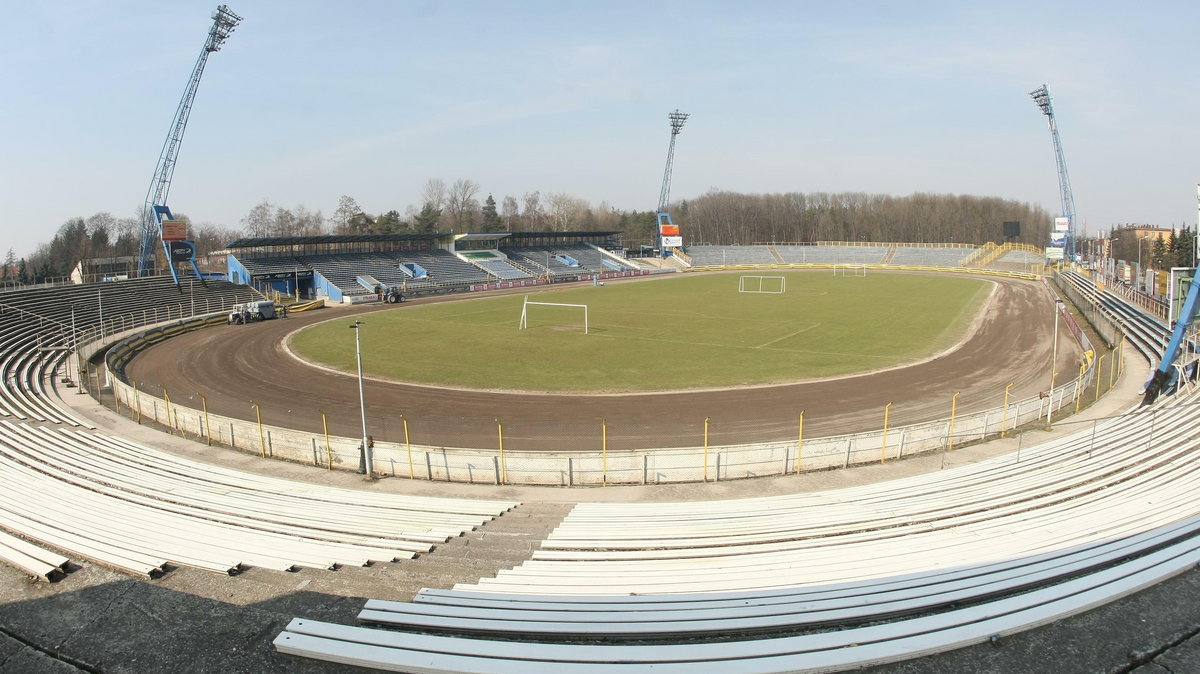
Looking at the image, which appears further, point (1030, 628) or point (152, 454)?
point (152, 454)

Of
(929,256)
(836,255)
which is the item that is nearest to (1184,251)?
(929,256)

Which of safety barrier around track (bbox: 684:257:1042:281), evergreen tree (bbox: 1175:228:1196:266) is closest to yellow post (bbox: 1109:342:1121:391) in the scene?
safety barrier around track (bbox: 684:257:1042:281)

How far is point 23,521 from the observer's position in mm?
12586

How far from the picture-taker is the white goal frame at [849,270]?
110875 mm

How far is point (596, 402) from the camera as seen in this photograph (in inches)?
1203

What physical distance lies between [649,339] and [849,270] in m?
83.2

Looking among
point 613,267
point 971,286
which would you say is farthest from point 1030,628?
point 613,267

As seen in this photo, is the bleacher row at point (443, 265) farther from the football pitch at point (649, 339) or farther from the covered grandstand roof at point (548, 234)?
the football pitch at point (649, 339)

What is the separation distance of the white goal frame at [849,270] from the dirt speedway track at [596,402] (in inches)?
2704

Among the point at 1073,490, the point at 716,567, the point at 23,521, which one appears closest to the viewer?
the point at 716,567

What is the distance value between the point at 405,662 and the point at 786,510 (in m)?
11.1

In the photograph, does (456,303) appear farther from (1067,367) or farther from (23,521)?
(23,521)

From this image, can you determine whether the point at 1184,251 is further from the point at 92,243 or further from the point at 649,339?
the point at 92,243

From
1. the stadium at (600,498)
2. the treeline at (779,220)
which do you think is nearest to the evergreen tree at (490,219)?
the treeline at (779,220)
